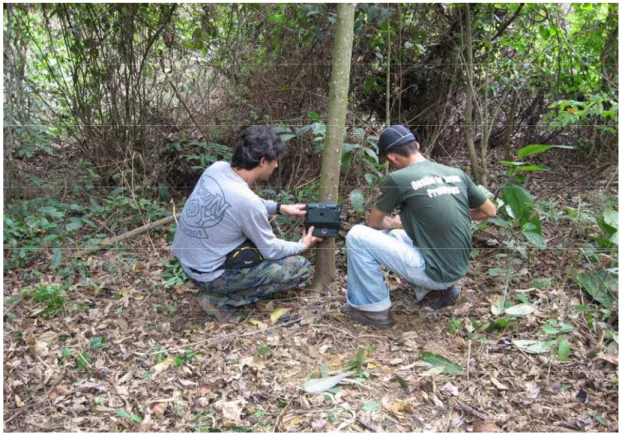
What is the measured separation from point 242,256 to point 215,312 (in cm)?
43

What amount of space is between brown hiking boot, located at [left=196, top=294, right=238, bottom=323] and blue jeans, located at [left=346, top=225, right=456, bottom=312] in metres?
0.75

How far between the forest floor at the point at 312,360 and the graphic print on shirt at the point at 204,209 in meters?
0.60

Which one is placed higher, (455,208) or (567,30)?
(567,30)

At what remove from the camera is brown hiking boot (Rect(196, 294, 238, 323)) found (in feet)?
11.1

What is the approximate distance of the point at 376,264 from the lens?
125 inches

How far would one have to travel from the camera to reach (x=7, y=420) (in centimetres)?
259

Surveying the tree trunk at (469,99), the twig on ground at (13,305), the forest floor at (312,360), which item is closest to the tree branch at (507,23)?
the tree trunk at (469,99)

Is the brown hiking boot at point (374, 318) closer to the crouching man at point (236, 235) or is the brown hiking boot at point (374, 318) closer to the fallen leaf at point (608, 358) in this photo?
the crouching man at point (236, 235)

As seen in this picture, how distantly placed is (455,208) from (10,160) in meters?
3.65

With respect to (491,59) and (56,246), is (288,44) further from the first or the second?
(56,246)

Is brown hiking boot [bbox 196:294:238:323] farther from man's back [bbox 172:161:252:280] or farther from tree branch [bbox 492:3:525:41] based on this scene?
tree branch [bbox 492:3:525:41]

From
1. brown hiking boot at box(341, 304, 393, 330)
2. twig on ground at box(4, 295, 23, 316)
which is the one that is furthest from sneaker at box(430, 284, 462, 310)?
twig on ground at box(4, 295, 23, 316)

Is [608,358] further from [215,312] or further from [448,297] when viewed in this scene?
[215,312]

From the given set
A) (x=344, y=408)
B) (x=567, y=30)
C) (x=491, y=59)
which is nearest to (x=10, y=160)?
(x=344, y=408)
